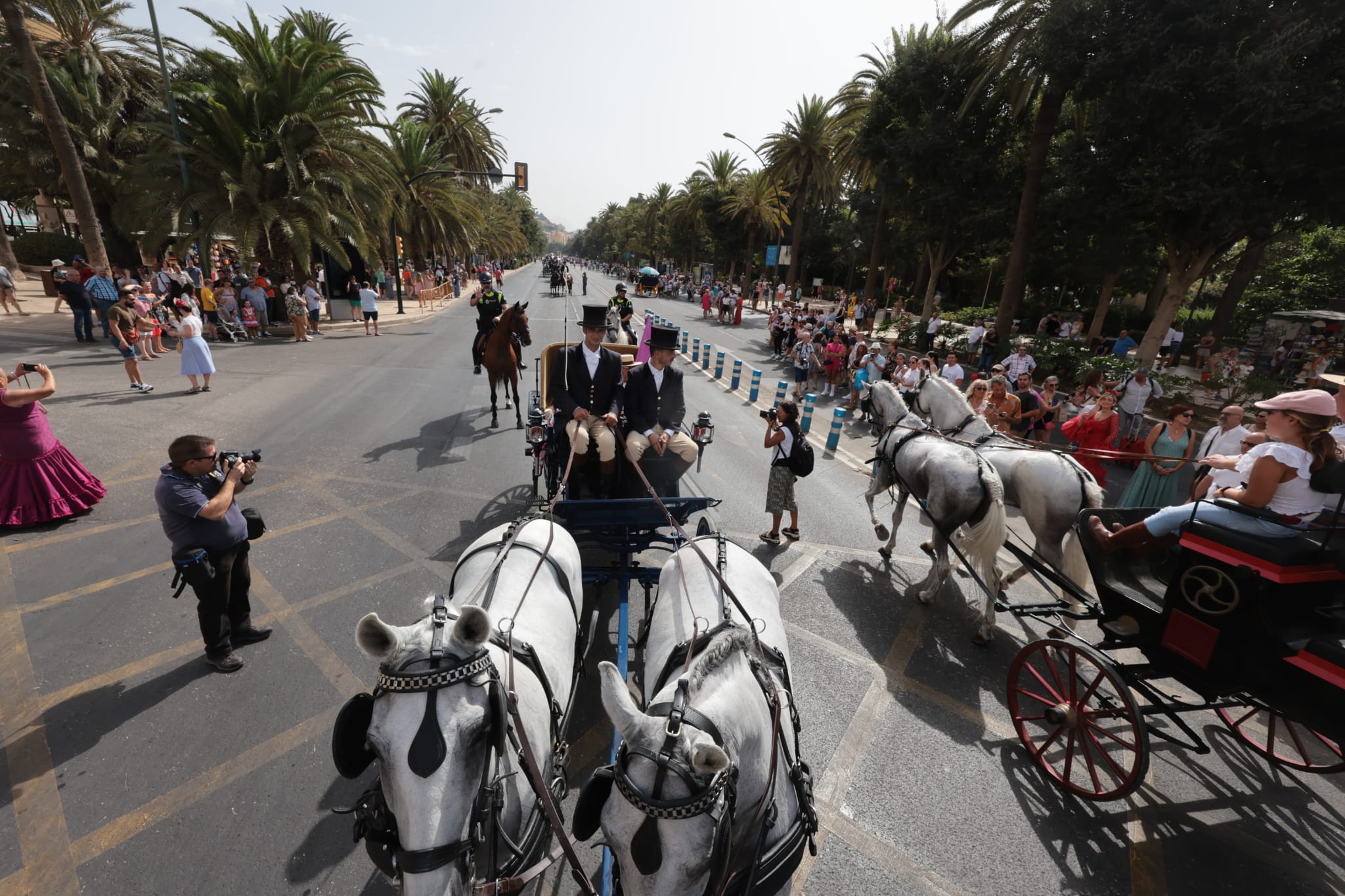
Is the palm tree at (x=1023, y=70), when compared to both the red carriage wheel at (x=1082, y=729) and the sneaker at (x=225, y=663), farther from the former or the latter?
the sneaker at (x=225, y=663)

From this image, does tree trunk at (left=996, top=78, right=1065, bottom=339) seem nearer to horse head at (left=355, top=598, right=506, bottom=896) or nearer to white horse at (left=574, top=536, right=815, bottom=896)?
white horse at (left=574, top=536, right=815, bottom=896)

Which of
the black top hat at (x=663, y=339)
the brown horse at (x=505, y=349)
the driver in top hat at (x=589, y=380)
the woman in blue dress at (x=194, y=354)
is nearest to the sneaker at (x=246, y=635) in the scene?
the driver in top hat at (x=589, y=380)

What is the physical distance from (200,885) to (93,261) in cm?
2020

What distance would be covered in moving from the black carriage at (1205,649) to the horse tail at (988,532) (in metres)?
0.74

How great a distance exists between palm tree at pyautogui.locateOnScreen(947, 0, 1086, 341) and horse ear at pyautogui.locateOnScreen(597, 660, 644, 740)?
1780 cm

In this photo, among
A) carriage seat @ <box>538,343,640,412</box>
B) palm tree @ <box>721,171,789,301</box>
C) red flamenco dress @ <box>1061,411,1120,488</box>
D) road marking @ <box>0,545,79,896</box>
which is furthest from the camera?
palm tree @ <box>721,171,789,301</box>

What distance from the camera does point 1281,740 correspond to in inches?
171

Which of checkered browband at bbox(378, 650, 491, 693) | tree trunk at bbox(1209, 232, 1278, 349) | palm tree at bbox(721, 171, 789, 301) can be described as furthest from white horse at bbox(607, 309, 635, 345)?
palm tree at bbox(721, 171, 789, 301)

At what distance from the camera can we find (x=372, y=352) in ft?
54.4

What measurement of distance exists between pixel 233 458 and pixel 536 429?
2.62 metres

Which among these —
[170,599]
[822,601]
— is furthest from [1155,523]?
[170,599]

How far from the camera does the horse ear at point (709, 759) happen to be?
1.74 m

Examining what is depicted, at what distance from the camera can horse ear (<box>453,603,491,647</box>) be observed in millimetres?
2049

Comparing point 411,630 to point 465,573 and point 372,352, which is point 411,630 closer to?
point 465,573
